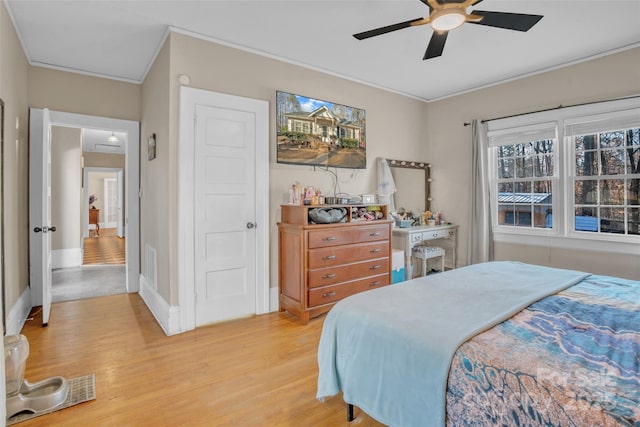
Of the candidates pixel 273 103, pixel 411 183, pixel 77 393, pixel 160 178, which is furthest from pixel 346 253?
pixel 77 393

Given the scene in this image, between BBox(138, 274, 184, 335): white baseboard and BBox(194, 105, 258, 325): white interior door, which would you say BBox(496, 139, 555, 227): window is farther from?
BBox(138, 274, 184, 335): white baseboard

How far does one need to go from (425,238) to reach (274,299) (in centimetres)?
221

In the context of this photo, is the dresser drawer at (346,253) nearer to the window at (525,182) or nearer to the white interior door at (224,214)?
the white interior door at (224,214)

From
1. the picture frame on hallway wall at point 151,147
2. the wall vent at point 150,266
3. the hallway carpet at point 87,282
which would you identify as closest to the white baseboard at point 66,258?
the hallway carpet at point 87,282

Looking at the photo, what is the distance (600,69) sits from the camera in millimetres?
3613

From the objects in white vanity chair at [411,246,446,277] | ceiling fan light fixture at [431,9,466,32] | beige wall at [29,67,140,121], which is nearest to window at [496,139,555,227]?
white vanity chair at [411,246,446,277]

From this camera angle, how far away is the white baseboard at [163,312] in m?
3.02

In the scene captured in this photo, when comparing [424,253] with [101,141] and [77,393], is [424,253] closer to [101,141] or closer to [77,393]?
[77,393]

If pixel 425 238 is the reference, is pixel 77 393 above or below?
below

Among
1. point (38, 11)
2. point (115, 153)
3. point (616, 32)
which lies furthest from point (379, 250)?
point (115, 153)

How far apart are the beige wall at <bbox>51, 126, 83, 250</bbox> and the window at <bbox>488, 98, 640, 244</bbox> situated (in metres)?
7.06

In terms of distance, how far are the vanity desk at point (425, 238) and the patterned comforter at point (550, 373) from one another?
2.72m

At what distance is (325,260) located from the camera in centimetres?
333

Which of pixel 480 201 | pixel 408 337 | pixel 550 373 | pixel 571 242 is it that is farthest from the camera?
pixel 480 201
